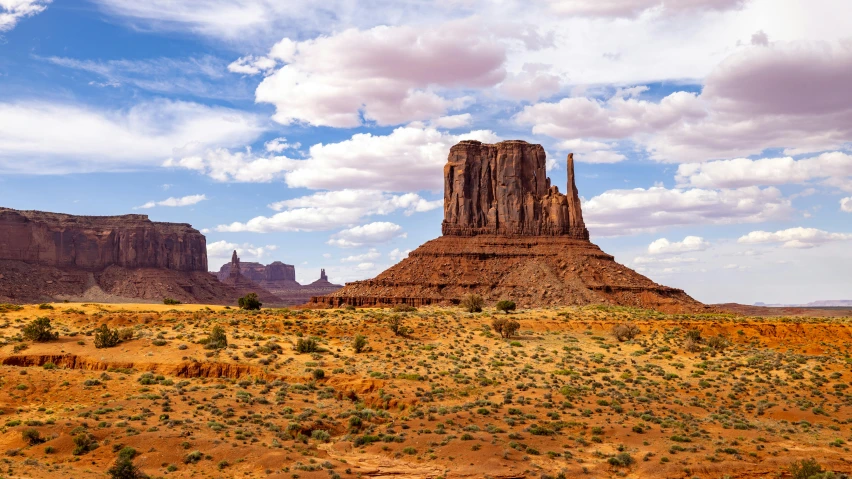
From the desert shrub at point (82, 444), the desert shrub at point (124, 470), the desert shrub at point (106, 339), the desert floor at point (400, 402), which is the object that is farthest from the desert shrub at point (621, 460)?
the desert shrub at point (106, 339)

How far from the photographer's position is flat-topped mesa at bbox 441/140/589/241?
130m

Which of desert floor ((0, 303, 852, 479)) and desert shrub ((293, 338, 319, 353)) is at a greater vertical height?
desert shrub ((293, 338, 319, 353))

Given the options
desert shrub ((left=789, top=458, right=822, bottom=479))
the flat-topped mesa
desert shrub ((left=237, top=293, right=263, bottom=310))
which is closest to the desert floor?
desert shrub ((left=789, top=458, right=822, bottom=479))

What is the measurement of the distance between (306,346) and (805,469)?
28535 mm

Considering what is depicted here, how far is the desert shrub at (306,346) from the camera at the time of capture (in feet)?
148

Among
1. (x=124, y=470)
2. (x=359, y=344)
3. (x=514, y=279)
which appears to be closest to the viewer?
(x=124, y=470)

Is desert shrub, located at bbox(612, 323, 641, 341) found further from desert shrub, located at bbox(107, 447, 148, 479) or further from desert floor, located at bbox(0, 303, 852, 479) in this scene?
desert shrub, located at bbox(107, 447, 148, 479)

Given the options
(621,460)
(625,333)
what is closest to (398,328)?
(625,333)

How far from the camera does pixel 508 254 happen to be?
394 feet

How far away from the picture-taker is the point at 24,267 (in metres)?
182

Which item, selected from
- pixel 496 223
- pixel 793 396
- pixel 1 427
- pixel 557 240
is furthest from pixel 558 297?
pixel 1 427

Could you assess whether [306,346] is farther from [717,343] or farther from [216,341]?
[717,343]

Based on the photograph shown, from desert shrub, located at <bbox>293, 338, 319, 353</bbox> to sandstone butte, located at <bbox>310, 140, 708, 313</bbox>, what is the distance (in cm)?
5738

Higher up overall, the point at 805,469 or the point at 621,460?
the point at 805,469
